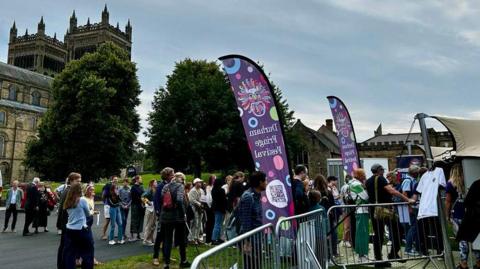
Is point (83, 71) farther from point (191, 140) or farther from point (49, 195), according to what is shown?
point (49, 195)

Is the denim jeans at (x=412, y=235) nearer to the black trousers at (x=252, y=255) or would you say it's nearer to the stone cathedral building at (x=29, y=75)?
the black trousers at (x=252, y=255)

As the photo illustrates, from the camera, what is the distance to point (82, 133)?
35.5 meters

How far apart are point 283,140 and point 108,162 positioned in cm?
3147

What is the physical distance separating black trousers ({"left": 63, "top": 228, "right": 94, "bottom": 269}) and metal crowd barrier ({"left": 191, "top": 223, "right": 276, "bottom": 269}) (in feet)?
11.6

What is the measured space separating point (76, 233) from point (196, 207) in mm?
5781

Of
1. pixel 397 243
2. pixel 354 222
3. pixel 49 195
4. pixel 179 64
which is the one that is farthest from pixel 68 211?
pixel 179 64

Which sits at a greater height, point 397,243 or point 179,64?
point 179,64

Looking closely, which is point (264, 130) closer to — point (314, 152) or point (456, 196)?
point (456, 196)

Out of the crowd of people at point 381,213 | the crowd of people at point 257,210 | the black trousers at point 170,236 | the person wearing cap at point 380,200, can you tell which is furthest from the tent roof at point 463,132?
the black trousers at point 170,236

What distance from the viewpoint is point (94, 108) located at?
3519cm

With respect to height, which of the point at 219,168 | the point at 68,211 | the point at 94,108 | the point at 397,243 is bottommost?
the point at 397,243

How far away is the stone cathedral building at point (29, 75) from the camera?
2576 inches

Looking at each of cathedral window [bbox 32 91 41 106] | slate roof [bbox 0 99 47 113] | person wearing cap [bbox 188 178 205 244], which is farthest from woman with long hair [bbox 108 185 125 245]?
cathedral window [bbox 32 91 41 106]

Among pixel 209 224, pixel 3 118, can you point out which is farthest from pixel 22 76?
pixel 209 224
